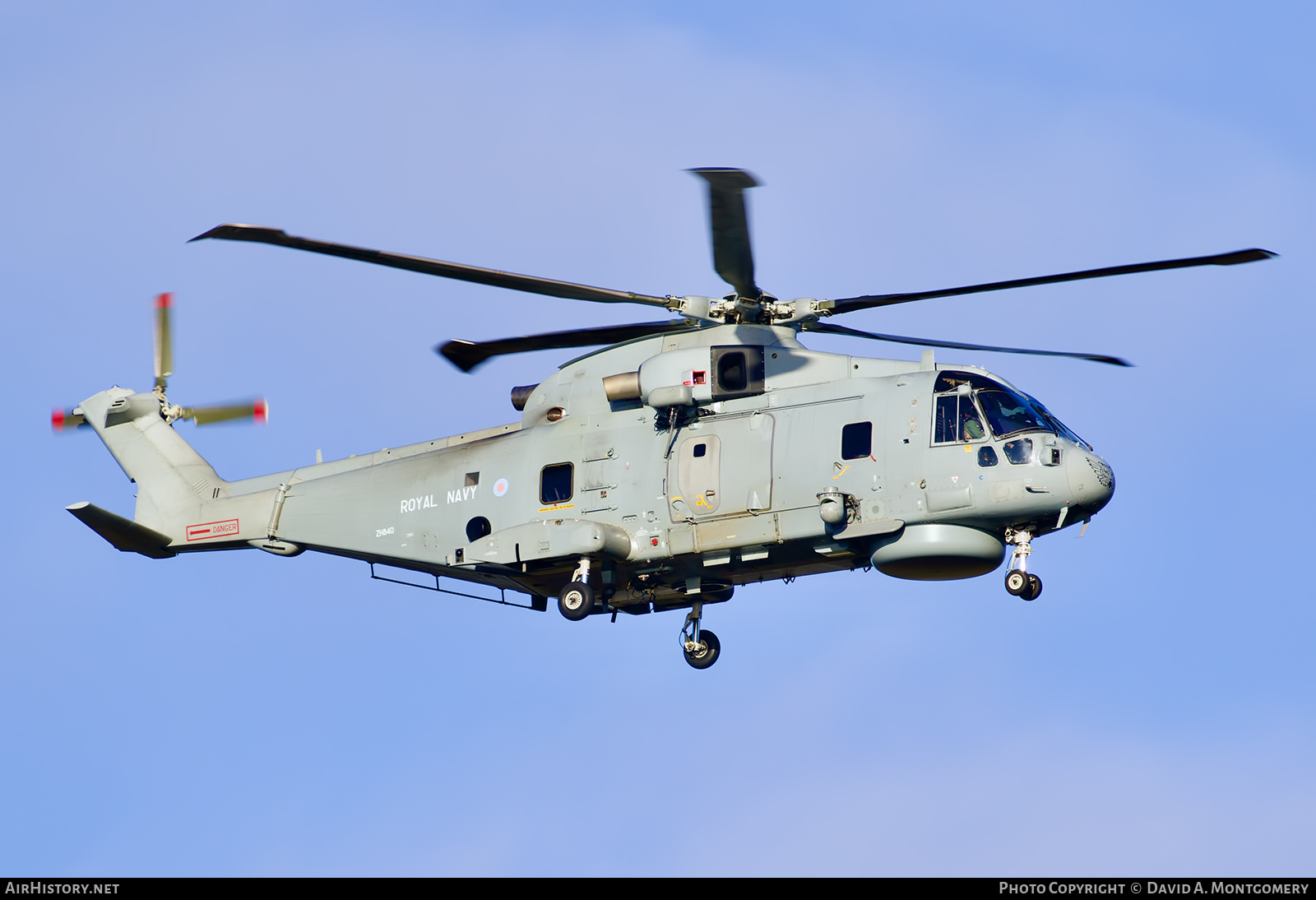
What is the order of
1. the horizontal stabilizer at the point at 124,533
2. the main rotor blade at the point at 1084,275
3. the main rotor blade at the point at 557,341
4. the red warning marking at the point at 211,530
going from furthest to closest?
the red warning marking at the point at 211,530, the horizontal stabilizer at the point at 124,533, the main rotor blade at the point at 557,341, the main rotor blade at the point at 1084,275

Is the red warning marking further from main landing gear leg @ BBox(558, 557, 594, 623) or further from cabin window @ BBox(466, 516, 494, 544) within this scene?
main landing gear leg @ BBox(558, 557, 594, 623)

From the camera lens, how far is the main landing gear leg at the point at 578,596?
89.0 feet

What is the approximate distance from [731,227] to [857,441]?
386 centimetres

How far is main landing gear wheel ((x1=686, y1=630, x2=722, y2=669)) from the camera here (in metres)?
28.8

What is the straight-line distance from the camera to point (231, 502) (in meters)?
31.3

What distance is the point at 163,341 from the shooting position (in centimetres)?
3272

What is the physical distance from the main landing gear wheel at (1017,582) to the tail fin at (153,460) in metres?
14.4

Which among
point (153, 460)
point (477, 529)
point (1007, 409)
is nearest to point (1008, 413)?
point (1007, 409)

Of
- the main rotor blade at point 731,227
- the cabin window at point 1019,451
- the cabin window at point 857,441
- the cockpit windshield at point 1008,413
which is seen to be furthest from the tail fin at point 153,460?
the cabin window at point 1019,451

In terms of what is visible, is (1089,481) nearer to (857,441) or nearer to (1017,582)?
(1017,582)

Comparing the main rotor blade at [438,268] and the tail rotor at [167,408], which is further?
the tail rotor at [167,408]

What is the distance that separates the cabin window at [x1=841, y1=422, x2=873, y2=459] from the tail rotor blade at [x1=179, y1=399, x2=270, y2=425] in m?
11.1

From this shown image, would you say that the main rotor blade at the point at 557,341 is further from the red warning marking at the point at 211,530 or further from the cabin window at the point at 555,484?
the red warning marking at the point at 211,530
